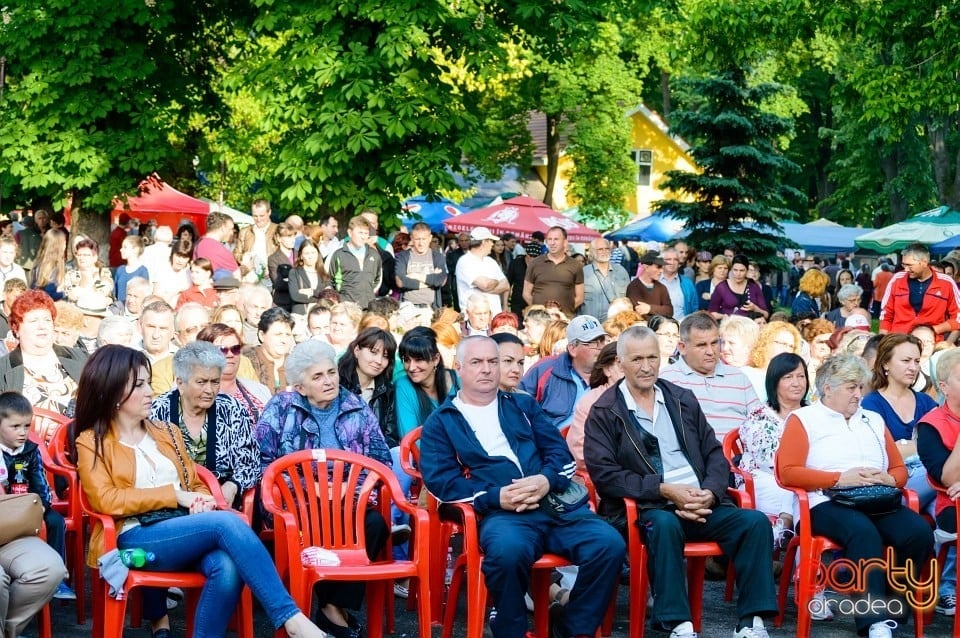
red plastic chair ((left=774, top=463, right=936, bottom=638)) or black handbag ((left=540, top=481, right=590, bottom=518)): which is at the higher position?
black handbag ((left=540, top=481, right=590, bottom=518))

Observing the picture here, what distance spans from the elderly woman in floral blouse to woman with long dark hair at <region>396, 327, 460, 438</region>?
1.68m

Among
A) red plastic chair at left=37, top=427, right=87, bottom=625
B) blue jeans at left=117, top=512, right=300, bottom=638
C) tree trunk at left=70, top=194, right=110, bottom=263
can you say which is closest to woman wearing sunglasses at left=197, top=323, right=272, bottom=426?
red plastic chair at left=37, top=427, right=87, bottom=625

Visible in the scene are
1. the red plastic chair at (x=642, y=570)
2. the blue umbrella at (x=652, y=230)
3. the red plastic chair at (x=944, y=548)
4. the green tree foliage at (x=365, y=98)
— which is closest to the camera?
the red plastic chair at (x=642, y=570)

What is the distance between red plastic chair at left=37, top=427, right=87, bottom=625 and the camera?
6.58 metres

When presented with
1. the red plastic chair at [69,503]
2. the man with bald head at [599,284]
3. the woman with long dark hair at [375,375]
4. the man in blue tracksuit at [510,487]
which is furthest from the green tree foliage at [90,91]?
the man in blue tracksuit at [510,487]

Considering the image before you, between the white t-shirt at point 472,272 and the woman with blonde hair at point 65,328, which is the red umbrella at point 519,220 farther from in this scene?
the woman with blonde hair at point 65,328

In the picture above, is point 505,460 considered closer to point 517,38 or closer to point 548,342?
point 548,342

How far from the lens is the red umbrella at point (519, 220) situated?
85.3ft

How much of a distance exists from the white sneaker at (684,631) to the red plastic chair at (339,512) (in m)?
1.11

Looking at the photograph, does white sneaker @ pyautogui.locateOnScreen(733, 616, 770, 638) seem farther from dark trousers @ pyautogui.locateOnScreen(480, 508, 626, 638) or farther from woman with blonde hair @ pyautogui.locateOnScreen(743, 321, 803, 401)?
woman with blonde hair @ pyautogui.locateOnScreen(743, 321, 803, 401)

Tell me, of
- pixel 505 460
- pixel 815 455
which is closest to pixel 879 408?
pixel 815 455

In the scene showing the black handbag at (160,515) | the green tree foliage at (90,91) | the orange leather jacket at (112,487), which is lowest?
the black handbag at (160,515)

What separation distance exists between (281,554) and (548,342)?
4.02 meters

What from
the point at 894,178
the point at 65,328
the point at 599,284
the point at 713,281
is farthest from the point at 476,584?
the point at 894,178
